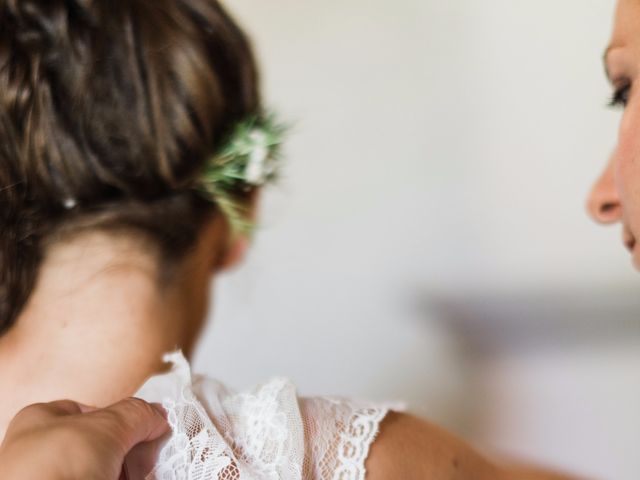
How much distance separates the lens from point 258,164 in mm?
908

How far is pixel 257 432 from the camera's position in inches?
22.8

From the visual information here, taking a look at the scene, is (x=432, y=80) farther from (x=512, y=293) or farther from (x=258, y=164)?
(x=258, y=164)

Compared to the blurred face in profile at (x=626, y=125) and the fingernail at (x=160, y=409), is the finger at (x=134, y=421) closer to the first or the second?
the fingernail at (x=160, y=409)

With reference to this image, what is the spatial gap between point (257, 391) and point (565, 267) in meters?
0.85

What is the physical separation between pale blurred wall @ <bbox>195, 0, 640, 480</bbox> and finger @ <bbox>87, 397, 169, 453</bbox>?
93cm

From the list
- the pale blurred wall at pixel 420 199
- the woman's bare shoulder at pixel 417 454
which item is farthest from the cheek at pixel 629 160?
the pale blurred wall at pixel 420 199

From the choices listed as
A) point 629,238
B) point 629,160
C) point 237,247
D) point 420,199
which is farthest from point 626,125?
point 420,199

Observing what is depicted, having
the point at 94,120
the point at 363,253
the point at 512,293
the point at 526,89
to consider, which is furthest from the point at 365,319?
the point at 94,120

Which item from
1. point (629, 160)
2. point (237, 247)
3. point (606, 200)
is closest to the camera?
point (629, 160)

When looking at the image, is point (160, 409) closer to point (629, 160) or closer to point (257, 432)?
point (257, 432)

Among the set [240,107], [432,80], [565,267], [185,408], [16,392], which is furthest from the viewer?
[432,80]

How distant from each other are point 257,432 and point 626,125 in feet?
1.50

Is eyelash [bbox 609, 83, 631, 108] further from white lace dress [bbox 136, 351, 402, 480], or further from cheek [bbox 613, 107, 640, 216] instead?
white lace dress [bbox 136, 351, 402, 480]

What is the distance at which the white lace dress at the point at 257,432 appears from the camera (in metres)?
0.54
